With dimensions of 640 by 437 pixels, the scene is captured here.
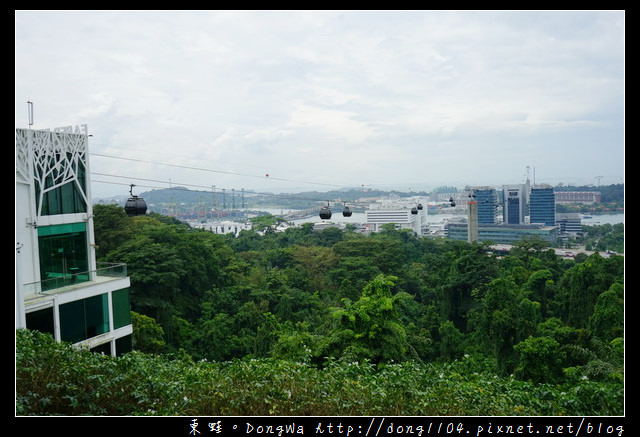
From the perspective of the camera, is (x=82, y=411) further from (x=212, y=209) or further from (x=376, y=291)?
(x=212, y=209)

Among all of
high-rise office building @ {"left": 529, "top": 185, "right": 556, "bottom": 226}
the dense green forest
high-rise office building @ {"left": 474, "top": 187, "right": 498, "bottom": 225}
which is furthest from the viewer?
high-rise office building @ {"left": 474, "top": 187, "right": 498, "bottom": 225}

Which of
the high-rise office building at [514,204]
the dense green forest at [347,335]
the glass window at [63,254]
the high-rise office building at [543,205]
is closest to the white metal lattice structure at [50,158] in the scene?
the glass window at [63,254]

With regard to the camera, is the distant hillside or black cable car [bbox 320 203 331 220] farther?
the distant hillside

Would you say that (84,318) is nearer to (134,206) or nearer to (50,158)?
(134,206)

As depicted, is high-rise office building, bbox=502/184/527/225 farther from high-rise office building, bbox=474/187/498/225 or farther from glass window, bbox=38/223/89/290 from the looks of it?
glass window, bbox=38/223/89/290

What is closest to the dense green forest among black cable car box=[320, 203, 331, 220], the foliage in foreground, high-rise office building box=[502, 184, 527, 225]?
the foliage in foreground

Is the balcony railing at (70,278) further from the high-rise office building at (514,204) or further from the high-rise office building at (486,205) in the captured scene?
the high-rise office building at (486,205)
